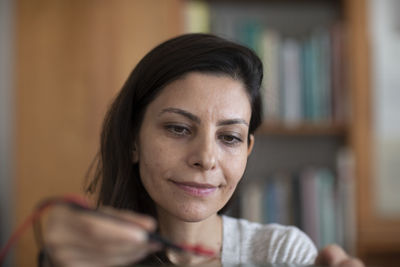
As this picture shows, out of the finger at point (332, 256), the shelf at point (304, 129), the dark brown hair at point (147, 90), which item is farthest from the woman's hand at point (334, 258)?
the shelf at point (304, 129)

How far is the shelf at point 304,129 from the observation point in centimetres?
176

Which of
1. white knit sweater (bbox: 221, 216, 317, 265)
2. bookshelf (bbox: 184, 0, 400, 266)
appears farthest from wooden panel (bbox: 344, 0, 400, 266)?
white knit sweater (bbox: 221, 216, 317, 265)

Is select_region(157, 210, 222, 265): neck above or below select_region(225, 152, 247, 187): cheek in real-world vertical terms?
below

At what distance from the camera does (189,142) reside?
2.64 ft

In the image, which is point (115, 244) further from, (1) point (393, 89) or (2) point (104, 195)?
(1) point (393, 89)

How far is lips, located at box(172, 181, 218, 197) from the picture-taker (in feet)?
2.62

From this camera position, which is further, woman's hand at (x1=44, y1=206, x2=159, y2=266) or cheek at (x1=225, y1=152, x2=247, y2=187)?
cheek at (x1=225, y1=152, x2=247, y2=187)

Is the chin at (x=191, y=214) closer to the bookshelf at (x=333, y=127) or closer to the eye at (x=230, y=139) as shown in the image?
the eye at (x=230, y=139)

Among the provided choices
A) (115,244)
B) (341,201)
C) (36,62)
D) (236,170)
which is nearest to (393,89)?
(341,201)

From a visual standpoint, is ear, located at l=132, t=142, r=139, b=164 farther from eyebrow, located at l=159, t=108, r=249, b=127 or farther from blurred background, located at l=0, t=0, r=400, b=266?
blurred background, located at l=0, t=0, r=400, b=266

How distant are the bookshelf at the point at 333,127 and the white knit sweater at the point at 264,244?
73 centimetres

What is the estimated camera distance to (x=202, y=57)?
84 cm

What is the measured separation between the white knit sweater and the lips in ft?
0.48

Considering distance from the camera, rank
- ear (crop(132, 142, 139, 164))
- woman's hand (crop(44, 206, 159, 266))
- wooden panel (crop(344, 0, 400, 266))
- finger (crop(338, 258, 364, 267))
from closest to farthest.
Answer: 1. woman's hand (crop(44, 206, 159, 266))
2. finger (crop(338, 258, 364, 267))
3. ear (crop(132, 142, 139, 164))
4. wooden panel (crop(344, 0, 400, 266))
